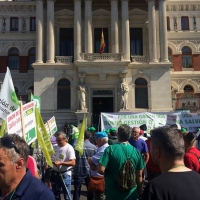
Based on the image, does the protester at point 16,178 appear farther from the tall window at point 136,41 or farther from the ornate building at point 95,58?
the tall window at point 136,41

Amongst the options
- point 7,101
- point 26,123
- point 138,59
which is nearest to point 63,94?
point 138,59

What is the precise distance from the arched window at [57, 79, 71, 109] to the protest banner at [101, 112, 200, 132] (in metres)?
11.5

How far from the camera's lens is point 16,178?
8.57 feet

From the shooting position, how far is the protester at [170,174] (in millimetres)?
2312

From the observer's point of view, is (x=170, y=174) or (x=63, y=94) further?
(x=63, y=94)

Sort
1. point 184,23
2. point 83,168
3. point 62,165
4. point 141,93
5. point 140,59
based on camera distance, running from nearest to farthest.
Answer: point 62,165, point 83,168, point 141,93, point 140,59, point 184,23

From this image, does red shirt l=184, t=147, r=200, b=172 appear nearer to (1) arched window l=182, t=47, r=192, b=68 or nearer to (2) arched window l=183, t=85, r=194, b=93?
(2) arched window l=183, t=85, r=194, b=93

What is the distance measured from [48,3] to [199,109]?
1672cm

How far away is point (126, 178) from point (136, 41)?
2433 cm

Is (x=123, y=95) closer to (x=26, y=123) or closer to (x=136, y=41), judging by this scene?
(x=136, y=41)

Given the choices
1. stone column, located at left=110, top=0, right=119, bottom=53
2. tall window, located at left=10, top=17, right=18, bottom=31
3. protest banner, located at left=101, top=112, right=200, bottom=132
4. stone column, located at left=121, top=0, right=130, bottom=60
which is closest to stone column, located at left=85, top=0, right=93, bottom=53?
stone column, located at left=110, top=0, right=119, bottom=53

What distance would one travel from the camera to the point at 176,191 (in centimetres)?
231

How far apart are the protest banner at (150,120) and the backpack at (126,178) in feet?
30.1

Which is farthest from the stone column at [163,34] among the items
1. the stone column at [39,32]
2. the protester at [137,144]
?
the protester at [137,144]
